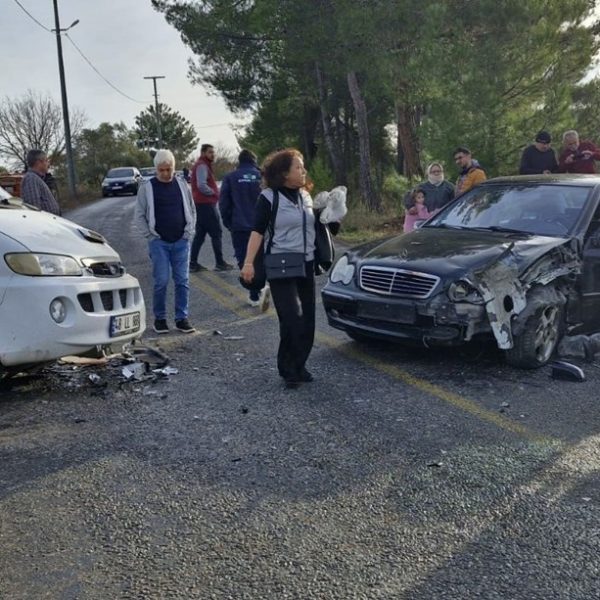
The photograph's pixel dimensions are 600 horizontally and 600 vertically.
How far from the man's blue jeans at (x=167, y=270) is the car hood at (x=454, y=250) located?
181 centimetres

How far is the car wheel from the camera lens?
5680mm

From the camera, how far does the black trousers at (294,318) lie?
17.9 feet

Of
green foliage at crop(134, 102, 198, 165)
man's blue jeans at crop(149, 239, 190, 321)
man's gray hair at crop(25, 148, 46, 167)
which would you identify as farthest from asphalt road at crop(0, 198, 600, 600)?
green foliage at crop(134, 102, 198, 165)

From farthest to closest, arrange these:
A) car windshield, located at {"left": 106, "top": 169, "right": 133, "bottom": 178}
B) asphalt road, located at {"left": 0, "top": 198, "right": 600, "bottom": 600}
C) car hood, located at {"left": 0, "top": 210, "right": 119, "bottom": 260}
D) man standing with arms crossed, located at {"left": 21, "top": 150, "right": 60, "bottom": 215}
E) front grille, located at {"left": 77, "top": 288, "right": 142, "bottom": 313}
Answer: car windshield, located at {"left": 106, "top": 169, "right": 133, "bottom": 178}
man standing with arms crossed, located at {"left": 21, "top": 150, "right": 60, "bottom": 215}
front grille, located at {"left": 77, "top": 288, "right": 142, "bottom": 313}
car hood, located at {"left": 0, "top": 210, "right": 119, "bottom": 260}
asphalt road, located at {"left": 0, "top": 198, "right": 600, "bottom": 600}

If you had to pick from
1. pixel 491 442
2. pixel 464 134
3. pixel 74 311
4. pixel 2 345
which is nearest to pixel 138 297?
pixel 74 311

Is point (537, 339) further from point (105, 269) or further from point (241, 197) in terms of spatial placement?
point (241, 197)

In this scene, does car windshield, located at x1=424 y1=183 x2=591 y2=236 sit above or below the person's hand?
above

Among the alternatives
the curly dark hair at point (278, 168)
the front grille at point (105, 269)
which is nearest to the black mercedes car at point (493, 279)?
the curly dark hair at point (278, 168)

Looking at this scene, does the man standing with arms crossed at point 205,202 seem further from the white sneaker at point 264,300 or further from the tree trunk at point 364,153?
the tree trunk at point 364,153

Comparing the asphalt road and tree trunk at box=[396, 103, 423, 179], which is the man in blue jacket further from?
tree trunk at box=[396, 103, 423, 179]

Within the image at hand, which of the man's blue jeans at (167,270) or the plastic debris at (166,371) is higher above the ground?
the man's blue jeans at (167,270)

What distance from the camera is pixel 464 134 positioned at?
14094mm

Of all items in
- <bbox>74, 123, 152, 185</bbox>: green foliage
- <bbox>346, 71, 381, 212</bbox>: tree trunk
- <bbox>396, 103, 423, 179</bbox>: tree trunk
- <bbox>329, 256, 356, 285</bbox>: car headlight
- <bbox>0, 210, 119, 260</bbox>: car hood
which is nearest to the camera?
<bbox>0, 210, 119, 260</bbox>: car hood

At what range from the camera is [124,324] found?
5.61m
